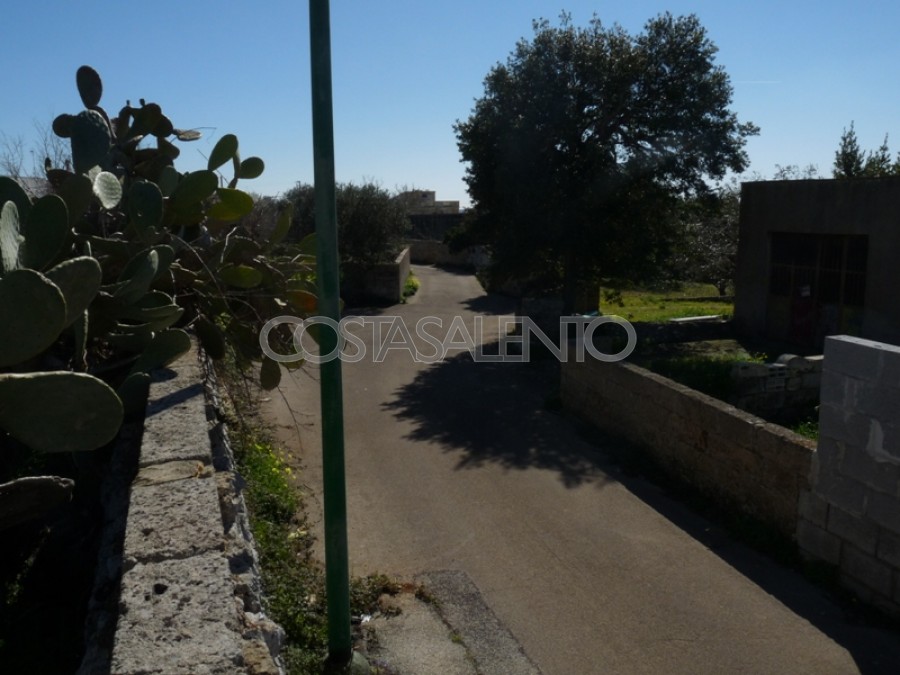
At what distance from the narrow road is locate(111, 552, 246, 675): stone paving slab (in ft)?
10.0

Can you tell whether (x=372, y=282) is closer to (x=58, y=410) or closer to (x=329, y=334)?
(x=329, y=334)

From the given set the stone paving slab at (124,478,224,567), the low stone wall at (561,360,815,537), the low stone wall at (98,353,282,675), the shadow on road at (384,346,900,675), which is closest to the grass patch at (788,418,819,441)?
the low stone wall at (561,360,815,537)

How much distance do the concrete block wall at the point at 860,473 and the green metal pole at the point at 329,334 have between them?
3.84 metres

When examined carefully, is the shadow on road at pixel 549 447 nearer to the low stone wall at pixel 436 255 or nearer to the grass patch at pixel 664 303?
the grass patch at pixel 664 303

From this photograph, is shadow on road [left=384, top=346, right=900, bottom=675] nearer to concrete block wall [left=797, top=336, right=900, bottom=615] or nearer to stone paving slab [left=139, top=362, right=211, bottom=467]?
concrete block wall [left=797, top=336, right=900, bottom=615]

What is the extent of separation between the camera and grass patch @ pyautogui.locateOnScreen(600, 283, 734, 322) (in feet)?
60.7

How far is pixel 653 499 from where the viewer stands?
7949 mm

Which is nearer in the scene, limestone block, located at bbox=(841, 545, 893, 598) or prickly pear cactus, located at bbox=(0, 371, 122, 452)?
prickly pear cactus, located at bbox=(0, 371, 122, 452)

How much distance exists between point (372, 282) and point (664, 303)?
29.7ft

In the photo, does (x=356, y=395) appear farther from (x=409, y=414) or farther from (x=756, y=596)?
(x=756, y=596)

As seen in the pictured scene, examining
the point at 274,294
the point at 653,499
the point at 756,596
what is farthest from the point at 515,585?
the point at 274,294

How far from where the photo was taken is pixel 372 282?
2484cm

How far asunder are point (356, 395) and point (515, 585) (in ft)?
22.9

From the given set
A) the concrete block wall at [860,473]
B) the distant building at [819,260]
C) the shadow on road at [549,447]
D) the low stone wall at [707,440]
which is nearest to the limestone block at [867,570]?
the concrete block wall at [860,473]
